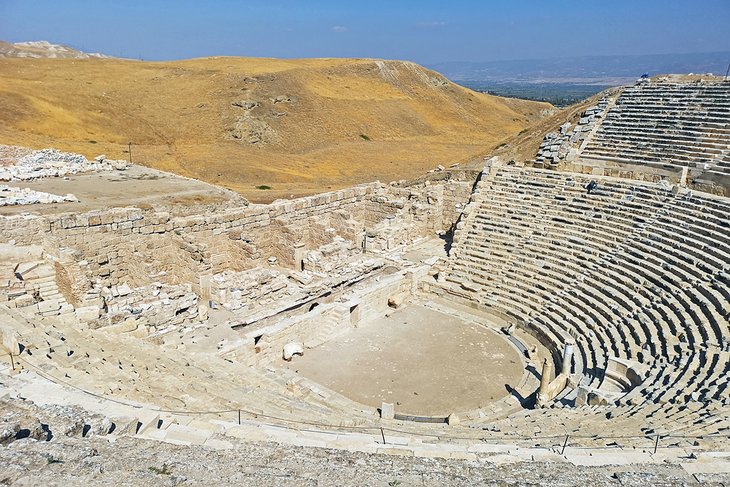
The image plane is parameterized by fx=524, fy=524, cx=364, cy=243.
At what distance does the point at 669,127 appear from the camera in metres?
21.8

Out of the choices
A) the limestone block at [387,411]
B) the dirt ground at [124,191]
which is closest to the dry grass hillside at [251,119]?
the dirt ground at [124,191]

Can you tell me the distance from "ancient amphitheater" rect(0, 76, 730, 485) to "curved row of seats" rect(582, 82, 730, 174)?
87 mm

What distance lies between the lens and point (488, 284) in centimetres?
1772

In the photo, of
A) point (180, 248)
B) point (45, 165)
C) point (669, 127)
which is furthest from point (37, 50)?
point (669, 127)

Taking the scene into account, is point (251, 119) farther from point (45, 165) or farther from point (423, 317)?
point (423, 317)

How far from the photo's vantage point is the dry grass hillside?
111ft

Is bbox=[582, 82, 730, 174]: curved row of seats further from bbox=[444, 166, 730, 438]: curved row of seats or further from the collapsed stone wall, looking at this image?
the collapsed stone wall

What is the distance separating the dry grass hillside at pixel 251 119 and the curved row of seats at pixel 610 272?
38.5 ft

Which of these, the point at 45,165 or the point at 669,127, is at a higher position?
the point at 669,127

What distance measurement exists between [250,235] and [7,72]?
142ft

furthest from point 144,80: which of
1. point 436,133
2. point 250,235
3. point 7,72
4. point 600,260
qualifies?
point 600,260

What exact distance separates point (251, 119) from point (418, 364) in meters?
33.2

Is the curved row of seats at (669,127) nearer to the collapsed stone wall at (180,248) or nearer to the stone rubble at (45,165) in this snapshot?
the collapsed stone wall at (180,248)

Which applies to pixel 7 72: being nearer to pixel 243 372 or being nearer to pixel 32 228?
pixel 32 228
